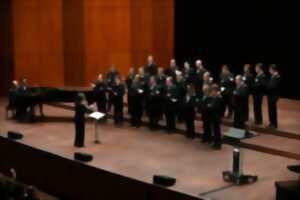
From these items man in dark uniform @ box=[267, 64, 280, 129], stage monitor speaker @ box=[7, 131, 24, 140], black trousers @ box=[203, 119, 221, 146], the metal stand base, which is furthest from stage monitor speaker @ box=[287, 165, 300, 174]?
stage monitor speaker @ box=[7, 131, 24, 140]

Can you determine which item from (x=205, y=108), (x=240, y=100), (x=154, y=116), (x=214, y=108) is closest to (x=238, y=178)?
(x=214, y=108)

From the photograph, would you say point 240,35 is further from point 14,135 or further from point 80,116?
point 14,135

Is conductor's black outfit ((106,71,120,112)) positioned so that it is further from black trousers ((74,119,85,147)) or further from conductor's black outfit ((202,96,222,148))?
conductor's black outfit ((202,96,222,148))

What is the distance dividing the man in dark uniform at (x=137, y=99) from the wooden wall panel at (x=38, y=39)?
20.3 ft

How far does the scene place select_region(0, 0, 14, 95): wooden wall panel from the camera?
19.3m

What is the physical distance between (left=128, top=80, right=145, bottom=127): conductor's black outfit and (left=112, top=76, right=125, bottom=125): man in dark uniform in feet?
1.00

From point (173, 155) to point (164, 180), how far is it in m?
2.27

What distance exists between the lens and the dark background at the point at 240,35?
1831 centimetres

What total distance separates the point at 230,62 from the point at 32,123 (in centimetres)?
770

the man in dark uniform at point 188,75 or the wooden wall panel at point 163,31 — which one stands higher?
the wooden wall panel at point 163,31

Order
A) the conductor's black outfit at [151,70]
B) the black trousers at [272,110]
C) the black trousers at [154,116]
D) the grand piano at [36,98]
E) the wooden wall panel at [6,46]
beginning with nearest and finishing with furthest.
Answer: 1. the black trousers at [272,110]
2. the black trousers at [154,116]
3. the grand piano at [36,98]
4. the conductor's black outfit at [151,70]
5. the wooden wall panel at [6,46]

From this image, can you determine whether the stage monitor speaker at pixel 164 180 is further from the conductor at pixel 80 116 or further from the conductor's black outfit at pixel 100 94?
the conductor's black outfit at pixel 100 94

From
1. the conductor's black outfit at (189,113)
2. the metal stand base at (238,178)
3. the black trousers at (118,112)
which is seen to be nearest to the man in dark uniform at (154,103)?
the conductor's black outfit at (189,113)

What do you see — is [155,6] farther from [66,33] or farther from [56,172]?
[56,172]
